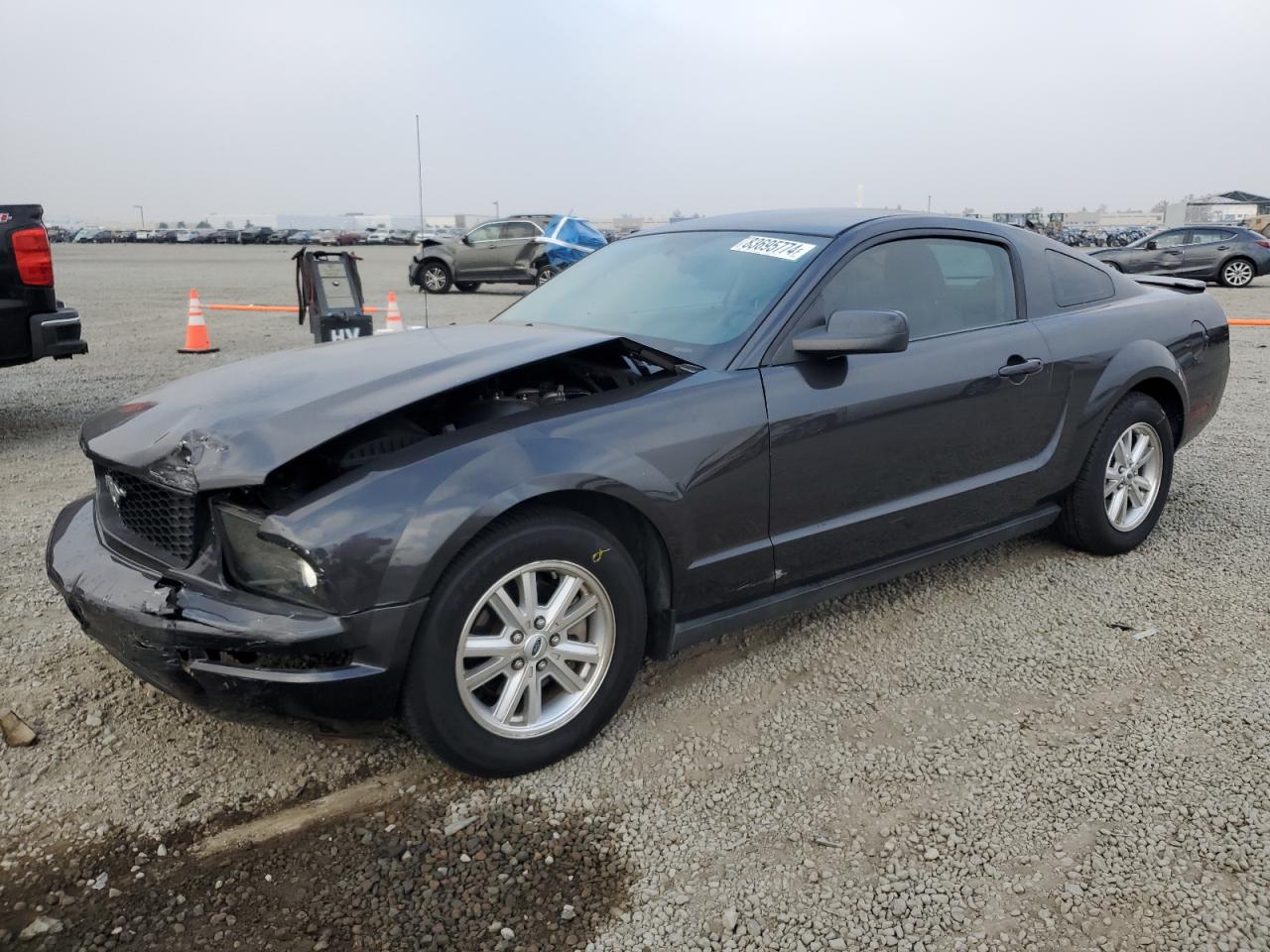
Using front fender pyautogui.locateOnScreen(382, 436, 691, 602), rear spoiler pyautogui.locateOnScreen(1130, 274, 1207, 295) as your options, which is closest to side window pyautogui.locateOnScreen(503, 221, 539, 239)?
rear spoiler pyautogui.locateOnScreen(1130, 274, 1207, 295)

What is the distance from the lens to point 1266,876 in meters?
2.27

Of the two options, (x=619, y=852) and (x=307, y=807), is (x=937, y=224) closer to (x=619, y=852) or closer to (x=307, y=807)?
(x=619, y=852)

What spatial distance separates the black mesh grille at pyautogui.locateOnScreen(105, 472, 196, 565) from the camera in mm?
2574

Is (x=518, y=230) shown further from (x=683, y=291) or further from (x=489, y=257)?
(x=683, y=291)

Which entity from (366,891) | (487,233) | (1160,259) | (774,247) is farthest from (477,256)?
(366,891)

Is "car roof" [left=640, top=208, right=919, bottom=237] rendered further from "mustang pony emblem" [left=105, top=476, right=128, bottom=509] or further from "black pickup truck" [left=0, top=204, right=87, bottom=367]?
"black pickup truck" [left=0, top=204, right=87, bottom=367]

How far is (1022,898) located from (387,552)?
5.46 ft

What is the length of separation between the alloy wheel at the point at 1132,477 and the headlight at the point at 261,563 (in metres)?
3.35

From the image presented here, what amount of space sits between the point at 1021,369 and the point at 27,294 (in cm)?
584

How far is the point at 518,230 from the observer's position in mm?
19688

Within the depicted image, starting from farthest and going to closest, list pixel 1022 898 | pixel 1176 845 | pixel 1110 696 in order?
pixel 1110 696
pixel 1176 845
pixel 1022 898

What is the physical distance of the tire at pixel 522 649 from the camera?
2471 millimetres

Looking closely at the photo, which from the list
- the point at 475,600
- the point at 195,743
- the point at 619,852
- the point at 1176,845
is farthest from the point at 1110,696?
the point at 195,743

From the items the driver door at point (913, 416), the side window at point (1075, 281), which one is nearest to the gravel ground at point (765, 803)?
the driver door at point (913, 416)
